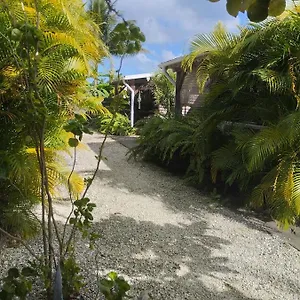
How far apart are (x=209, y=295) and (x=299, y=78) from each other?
3.13 meters

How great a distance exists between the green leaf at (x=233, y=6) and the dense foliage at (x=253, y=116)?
332 centimetres

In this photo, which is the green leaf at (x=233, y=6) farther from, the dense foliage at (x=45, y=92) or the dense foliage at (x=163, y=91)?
the dense foliage at (x=163, y=91)

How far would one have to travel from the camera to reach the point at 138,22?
2020 mm

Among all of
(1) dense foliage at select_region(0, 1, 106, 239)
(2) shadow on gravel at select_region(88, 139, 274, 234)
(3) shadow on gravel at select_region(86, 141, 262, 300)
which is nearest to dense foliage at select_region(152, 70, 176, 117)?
(2) shadow on gravel at select_region(88, 139, 274, 234)

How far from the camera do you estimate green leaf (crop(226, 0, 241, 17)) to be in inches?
44.2

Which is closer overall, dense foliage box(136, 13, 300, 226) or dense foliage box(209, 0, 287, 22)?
dense foliage box(209, 0, 287, 22)

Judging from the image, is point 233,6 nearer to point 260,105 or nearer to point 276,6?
point 276,6

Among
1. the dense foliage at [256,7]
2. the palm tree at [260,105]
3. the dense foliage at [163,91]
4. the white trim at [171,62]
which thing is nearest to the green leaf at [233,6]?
the dense foliage at [256,7]

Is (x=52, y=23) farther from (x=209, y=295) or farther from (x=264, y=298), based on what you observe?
(x=264, y=298)

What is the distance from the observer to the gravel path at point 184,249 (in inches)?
118

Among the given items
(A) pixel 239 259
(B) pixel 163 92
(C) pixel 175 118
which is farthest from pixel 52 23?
(B) pixel 163 92

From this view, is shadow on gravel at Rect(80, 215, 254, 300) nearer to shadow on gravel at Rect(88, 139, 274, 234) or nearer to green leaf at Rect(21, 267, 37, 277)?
shadow on gravel at Rect(88, 139, 274, 234)

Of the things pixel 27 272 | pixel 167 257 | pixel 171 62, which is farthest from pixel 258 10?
pixel 171 62

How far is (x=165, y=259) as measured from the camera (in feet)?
11.4
